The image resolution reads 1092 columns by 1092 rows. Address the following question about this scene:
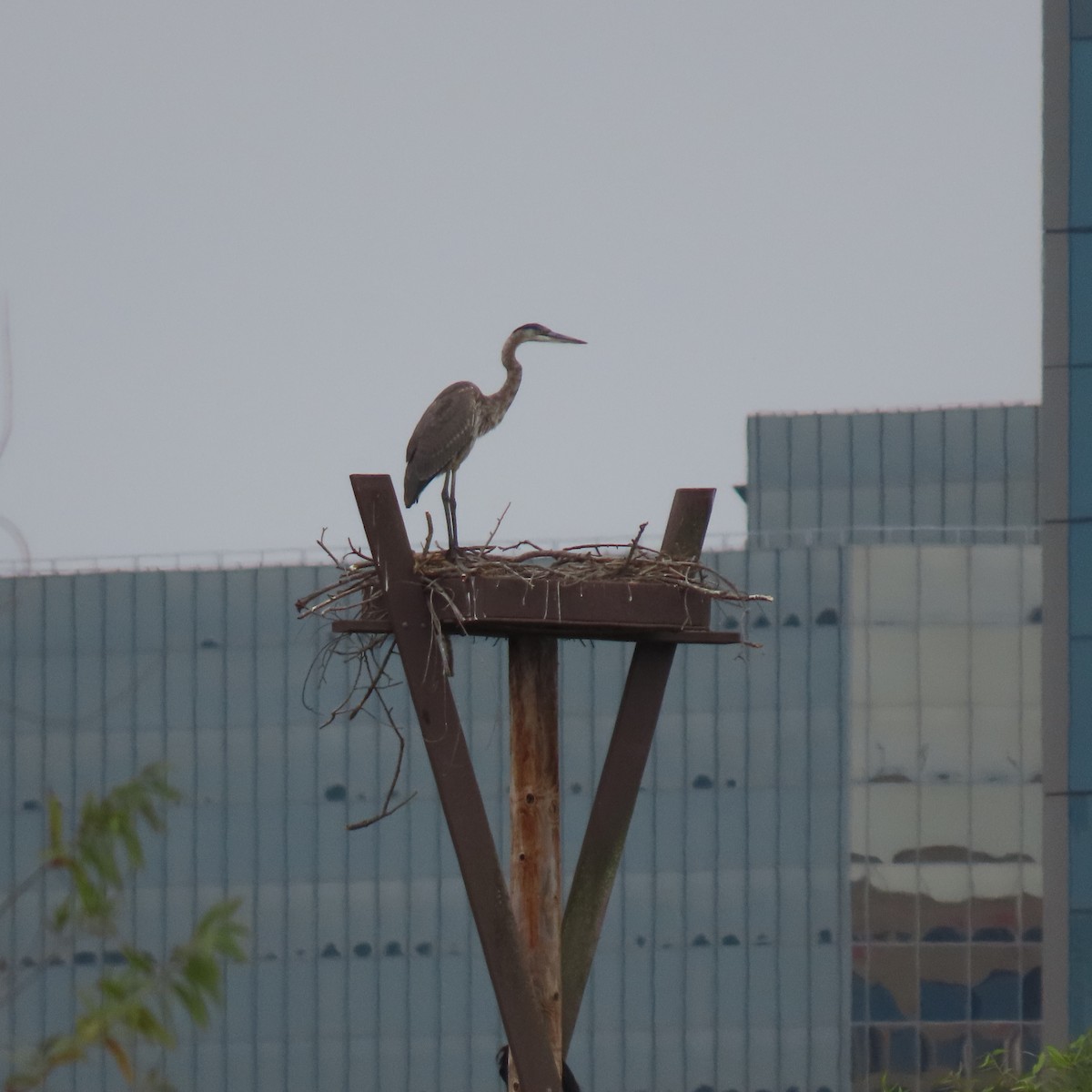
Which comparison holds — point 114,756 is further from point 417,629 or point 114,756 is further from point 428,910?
point 417,629

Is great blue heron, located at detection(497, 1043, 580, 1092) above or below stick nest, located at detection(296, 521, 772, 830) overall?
below

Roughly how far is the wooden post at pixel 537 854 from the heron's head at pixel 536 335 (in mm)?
5175

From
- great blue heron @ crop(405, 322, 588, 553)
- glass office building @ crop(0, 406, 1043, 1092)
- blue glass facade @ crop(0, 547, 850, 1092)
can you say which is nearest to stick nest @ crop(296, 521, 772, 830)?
great blue heron @ crop(405, 322, 588, 553)

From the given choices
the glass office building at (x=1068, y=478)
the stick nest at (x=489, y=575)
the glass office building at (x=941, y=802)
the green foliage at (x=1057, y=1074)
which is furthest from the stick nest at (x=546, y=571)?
the glass office building at (x=941, y=802)

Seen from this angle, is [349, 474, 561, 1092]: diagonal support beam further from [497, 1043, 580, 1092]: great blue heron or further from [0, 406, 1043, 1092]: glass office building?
[0, 406, 1043, 1092]: glass office building

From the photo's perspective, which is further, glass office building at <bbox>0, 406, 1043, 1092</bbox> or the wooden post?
glass office building at <bbox>0, 406, 1043, 1092</bbox>

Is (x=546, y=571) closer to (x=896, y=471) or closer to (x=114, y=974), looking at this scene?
(x=114, y=974)

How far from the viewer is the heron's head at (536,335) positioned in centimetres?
1285

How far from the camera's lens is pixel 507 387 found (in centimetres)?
1261

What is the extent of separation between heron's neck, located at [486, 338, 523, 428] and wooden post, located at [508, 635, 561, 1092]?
4.66 metres

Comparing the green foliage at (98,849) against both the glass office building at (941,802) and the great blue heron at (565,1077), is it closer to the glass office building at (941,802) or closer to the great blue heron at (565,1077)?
the great blue heron at (565,1077)

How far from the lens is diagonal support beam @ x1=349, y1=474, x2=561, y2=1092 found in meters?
7.76

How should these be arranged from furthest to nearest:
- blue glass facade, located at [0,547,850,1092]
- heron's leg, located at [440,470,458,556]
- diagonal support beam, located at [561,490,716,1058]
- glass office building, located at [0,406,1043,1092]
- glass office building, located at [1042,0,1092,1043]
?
blue glass facade, located at [0,547,850,1092], glass office building, located at [0,406,1043,1092], glass office building, located at [1042,0,1092,1043], heron's leg, located at [440,470,458,556], diagonal support beam, located at [561,490,716,1058]

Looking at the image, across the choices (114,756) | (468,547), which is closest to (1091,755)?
(468,547)
